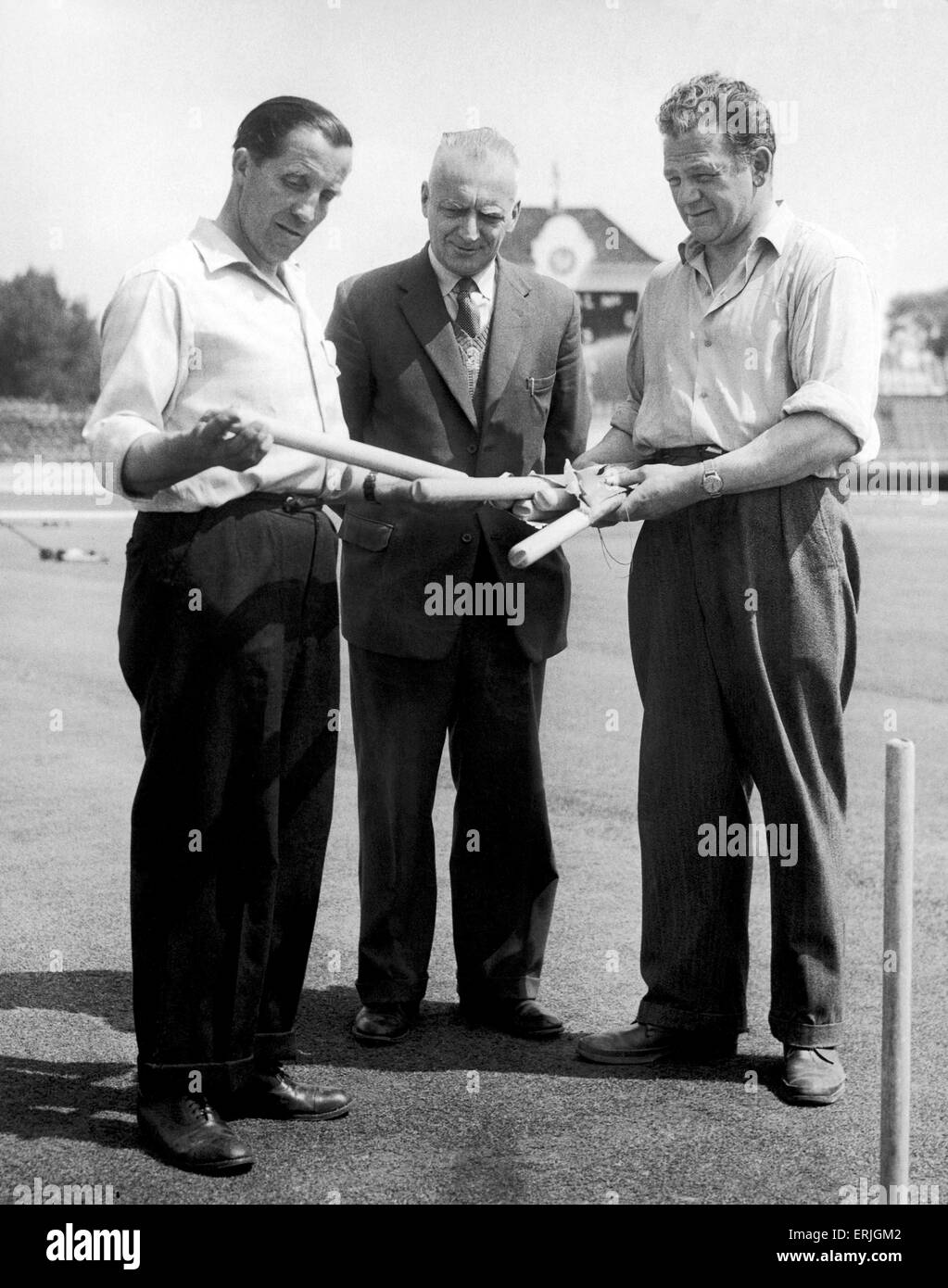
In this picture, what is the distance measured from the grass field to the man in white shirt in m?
0.23

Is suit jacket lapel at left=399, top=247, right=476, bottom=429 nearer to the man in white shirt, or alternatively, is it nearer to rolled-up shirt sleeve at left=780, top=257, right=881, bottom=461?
the man in white shirt

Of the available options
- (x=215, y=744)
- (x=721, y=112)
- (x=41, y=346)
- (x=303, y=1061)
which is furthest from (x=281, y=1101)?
(x=41, y=346)

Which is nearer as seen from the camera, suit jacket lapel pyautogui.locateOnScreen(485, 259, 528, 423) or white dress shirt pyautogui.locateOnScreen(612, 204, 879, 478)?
white dress shirt pyautogui.locateOnScreen(612, 204, 879, 478)

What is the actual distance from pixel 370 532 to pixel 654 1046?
161 cm

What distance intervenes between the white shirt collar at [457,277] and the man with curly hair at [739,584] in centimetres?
45

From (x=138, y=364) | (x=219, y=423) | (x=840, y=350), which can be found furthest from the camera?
(x=840, y=350)

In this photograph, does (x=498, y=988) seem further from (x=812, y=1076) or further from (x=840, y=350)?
(x=840, y=350)

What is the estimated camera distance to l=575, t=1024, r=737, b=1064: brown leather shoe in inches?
177

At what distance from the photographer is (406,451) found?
184 inches

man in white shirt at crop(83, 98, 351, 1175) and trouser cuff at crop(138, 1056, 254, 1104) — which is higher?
man in white shirt at crop(83, 98, 351, 1175)

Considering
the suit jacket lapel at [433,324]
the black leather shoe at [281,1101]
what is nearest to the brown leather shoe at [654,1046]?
the black leather shoe at [281,1101]

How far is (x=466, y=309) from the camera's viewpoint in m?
4.71

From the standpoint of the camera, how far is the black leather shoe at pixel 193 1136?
3691 mm

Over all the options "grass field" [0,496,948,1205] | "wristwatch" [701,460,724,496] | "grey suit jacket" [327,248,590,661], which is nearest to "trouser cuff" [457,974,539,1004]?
"grass field" [0,496,948,1205]
